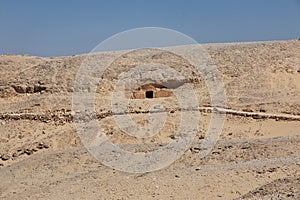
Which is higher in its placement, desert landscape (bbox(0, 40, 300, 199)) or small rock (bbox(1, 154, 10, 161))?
desert landscape (bbox(0, 40, 300, 199))

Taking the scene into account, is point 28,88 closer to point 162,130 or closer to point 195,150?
point 162,130

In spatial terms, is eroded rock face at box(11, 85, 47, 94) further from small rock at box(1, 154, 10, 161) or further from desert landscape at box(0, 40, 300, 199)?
small rock at box(1, 154, 10, 161)

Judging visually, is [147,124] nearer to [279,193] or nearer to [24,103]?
[24,103]

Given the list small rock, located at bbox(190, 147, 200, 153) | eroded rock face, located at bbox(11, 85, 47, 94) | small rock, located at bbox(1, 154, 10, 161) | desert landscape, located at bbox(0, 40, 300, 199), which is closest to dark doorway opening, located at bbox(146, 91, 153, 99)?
desert landscape, located at bbox(0, 40, 300, 199)

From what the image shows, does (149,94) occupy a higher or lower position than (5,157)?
higher

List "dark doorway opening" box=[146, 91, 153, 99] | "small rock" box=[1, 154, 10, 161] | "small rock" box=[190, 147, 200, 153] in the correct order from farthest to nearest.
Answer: "dark doorway opening" box=[146, 91, 153, 99], "small rock" box=[1, 154, 10, 161], "small rock" box=[190, 147, 200, 153]

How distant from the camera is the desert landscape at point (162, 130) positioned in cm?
1095

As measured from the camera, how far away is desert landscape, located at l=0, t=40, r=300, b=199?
10.9 metres

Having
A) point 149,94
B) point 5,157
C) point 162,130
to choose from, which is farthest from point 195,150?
point 149,94

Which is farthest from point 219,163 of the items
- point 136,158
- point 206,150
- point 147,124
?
point 147,124

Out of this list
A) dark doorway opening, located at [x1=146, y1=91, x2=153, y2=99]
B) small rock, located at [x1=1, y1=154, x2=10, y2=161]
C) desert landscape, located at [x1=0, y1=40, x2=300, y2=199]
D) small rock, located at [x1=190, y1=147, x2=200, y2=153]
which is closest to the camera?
desert landscape, located at [x1=0, y1=40, x2=300, y2=199]

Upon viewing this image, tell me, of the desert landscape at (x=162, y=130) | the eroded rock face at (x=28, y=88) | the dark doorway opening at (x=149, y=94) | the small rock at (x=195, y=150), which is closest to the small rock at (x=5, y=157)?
the desert landscape at (x=162, y=130)

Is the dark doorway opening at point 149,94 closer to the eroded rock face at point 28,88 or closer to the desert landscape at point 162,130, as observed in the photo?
the desert landscape at point 162,130

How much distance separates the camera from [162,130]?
1642 centimetres
